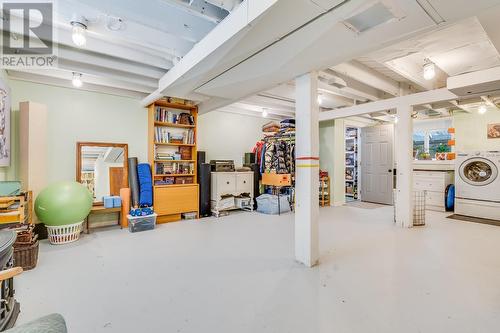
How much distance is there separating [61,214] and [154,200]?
145cm

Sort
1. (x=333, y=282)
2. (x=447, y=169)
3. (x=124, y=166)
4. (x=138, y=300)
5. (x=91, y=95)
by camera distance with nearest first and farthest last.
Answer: (x=138, y=300)
(x=333, y=282)
(x=91, y=95)
(x=124, y=166)
(x=447, y=169)

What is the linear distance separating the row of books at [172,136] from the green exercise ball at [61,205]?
5.57 ft

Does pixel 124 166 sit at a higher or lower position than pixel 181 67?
lower

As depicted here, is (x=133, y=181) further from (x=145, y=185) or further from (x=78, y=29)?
(x=78, y=29)

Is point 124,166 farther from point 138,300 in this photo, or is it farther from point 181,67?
point 138,300

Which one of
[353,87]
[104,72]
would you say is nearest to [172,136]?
[104,72]

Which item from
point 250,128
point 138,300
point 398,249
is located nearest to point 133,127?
point 250,128

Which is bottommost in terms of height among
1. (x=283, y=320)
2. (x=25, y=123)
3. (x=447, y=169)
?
(x=283, y=320)

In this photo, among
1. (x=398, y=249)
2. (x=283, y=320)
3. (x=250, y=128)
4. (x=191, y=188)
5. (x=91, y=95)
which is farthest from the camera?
(x=250, y=128)

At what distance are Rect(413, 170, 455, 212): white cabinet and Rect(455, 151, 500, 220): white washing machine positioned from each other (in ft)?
1.45

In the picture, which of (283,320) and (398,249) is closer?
(283,320)

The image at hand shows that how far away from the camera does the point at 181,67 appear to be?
299 centimetres

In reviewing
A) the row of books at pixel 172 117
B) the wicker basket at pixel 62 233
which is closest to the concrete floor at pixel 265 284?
the wicker basket at pixel 62 233

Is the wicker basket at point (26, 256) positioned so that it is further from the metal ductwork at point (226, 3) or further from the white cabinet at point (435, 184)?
the white cabinet at point (435, 184)
